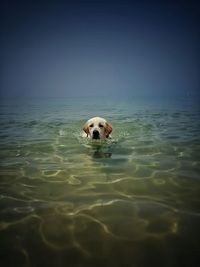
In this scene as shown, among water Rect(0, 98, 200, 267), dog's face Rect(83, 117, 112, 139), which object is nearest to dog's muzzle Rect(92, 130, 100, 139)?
dog's face Rect(83, 117, 112, 139)

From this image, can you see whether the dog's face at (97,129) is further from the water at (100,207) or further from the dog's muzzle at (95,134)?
the water at (100,207)

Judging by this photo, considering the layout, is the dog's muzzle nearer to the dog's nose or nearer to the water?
the dog's nose

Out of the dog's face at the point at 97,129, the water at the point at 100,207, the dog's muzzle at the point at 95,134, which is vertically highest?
the dog's face at the point at 97,129

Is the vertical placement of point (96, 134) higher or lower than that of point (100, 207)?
higher

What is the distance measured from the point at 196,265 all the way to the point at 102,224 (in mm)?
1250

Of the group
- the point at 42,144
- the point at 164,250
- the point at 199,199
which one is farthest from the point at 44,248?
the point at 42,144

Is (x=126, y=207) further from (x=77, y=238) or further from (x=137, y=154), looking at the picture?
(x=137, y=154)

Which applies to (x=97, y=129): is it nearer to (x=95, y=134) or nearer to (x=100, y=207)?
(x=95, y=134)

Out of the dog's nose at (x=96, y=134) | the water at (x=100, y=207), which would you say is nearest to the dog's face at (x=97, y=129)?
the dog's nose at (x=96, y=134)

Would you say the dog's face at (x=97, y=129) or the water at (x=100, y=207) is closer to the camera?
the water at (x=100, y=207)

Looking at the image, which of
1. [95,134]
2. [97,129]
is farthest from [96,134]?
[97,129]

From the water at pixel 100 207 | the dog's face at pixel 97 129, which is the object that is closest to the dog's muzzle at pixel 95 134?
the dog's face at pixel 97 129

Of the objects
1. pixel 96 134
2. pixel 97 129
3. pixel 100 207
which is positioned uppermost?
pixel 97 129

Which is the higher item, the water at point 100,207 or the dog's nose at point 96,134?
the dog's nose at point 96,134
